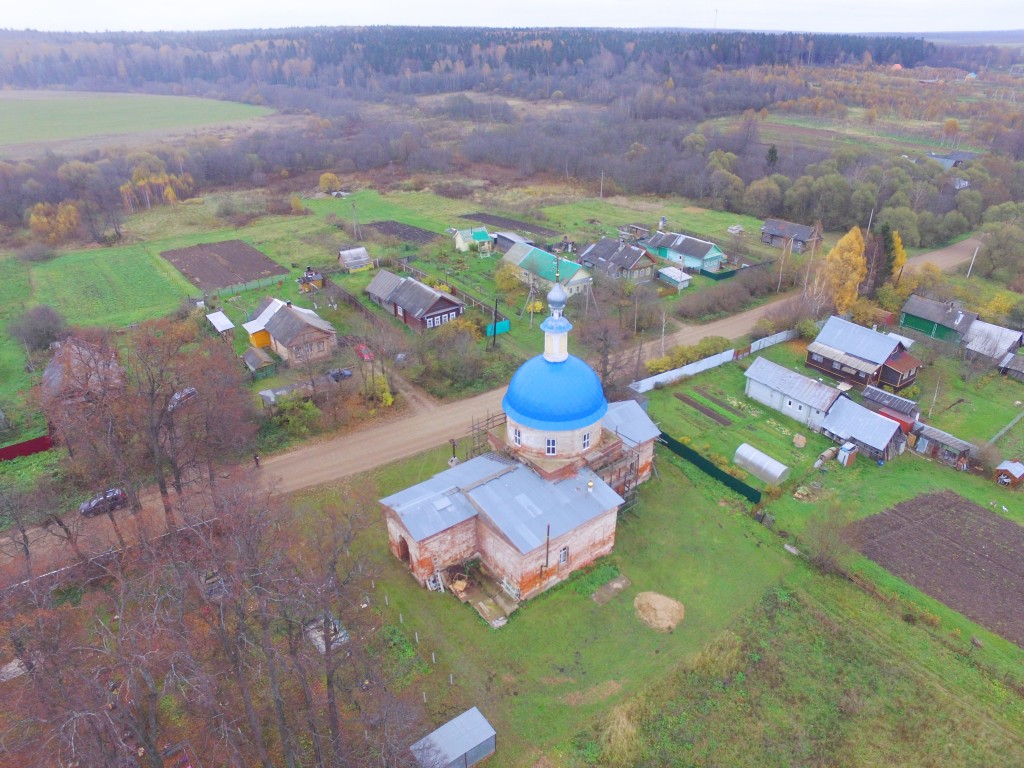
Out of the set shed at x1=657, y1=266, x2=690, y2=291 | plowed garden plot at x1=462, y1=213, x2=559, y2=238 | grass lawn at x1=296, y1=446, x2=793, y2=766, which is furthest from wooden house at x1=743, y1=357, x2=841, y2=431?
plowed garden plot at x1=462, y1=213, x2=559, y2=238

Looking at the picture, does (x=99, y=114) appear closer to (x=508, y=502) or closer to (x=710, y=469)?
(x=508, y=502)

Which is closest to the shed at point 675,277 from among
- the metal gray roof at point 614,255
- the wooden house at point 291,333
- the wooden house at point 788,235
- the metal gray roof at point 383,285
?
the metal gray roof at point 614,255

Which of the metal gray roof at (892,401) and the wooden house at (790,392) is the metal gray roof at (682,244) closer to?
the wooden house at (790,392)

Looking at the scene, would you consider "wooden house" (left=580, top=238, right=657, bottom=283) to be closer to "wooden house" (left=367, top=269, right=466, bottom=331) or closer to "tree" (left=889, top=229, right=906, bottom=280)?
"wooden house" (left=367, top=269, right=466, bottom=331)

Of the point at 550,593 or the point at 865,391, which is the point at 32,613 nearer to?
the point at 550,593

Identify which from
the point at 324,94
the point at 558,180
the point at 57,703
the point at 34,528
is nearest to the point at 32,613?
the point at 57,703
